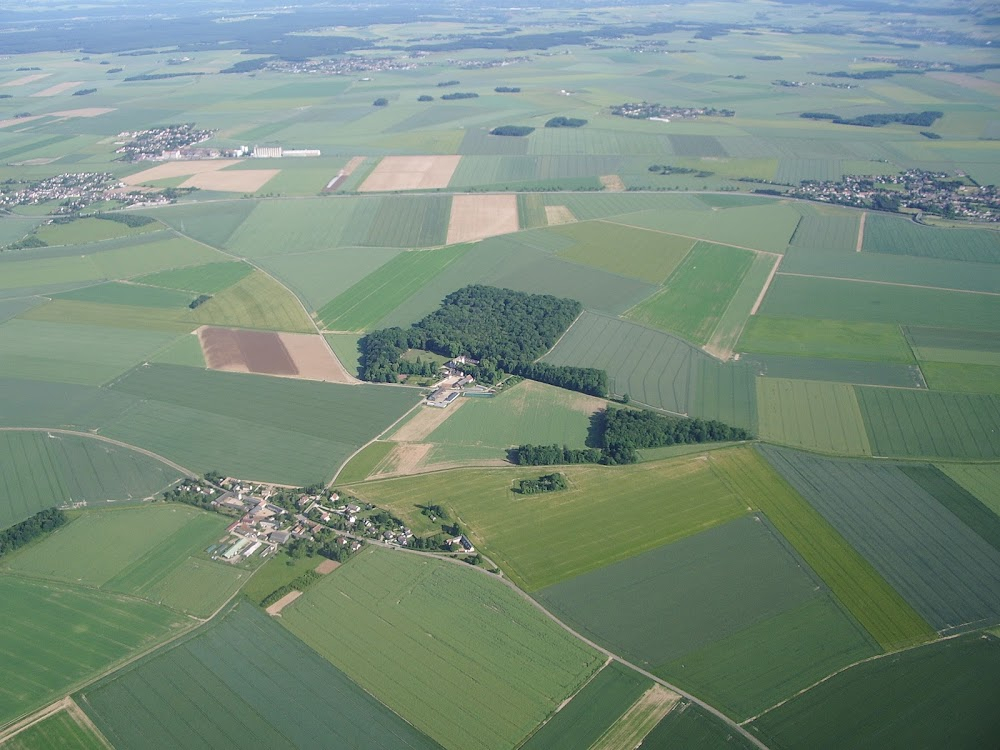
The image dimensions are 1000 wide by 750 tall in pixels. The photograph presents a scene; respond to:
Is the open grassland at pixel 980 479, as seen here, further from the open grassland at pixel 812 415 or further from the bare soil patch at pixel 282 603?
the bare soil patch at pixel 282 603

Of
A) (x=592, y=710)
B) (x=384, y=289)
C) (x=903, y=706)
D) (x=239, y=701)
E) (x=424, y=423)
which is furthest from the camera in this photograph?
(x=384, y=289)

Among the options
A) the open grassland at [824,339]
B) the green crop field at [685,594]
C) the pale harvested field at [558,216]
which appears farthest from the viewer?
the pale harvested field at [558,216]

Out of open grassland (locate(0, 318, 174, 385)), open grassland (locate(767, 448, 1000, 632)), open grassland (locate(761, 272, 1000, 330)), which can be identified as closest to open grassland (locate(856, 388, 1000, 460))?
open grassland (locate(767, 448, 1000, 632))

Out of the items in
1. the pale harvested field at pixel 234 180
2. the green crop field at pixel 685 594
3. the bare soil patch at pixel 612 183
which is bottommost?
the green crop field at pixel 685 594

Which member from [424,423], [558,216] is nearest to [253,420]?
[424,423]

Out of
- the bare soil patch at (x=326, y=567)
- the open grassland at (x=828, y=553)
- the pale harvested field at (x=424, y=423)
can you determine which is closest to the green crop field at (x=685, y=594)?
the open grassland at (x=828, y=553)

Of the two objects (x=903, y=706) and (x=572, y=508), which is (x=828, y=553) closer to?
(x=903, y=706)
